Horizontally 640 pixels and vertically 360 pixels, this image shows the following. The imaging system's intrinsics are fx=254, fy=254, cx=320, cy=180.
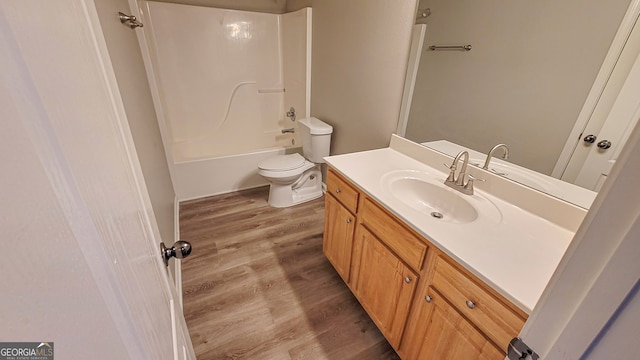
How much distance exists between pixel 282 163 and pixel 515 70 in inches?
68.7

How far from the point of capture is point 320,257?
189 cm

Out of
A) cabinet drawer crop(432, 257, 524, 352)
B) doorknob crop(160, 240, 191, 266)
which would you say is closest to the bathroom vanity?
cabinet drawer crop(432, 257, 524, 352)

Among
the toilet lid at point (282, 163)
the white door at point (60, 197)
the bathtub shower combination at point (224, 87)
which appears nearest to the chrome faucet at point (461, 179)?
the white door at point (60, 197)

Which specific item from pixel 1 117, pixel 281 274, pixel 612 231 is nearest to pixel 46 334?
pixel 1 117

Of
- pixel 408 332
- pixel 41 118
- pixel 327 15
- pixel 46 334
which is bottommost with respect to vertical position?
pixel 408 332

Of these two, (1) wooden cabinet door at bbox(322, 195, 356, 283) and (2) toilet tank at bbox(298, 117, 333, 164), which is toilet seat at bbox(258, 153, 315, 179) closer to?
(2) toilet tank at bbox(298, 117, 333, 164)

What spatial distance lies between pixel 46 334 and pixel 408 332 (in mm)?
1204

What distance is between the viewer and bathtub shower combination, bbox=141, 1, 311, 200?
249 centimetres

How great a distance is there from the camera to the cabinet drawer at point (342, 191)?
1322 mm

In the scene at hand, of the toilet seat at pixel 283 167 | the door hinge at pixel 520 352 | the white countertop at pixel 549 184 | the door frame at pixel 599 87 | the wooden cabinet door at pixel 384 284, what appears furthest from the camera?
the toilet seat at pixel 283 167

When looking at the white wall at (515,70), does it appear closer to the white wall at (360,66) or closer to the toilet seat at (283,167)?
the white wall at (360,66)

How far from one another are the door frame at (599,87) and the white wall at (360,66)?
871 millimetres

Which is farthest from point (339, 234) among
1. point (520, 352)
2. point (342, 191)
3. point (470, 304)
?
point (520, 352)

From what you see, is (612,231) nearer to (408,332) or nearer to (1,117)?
(1,117)
